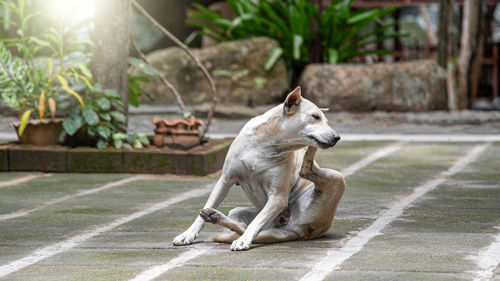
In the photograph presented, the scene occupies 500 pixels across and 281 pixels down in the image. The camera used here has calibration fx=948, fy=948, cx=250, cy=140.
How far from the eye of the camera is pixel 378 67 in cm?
1636

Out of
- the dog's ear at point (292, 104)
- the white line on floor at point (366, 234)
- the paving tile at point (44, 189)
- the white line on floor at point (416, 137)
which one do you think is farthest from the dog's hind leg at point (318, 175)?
the white line on floor at point (416, 137)

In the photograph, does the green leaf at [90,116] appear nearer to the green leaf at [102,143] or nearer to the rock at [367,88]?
the green leaf at [102,143]

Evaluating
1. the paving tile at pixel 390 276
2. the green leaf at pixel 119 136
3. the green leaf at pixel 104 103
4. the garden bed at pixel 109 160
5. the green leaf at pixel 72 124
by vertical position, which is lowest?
the garden bed at pixel 109 160

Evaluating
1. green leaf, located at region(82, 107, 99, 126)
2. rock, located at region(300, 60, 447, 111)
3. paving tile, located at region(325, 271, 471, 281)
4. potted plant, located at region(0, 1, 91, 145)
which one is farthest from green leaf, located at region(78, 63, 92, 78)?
rock, located at region(300, 60, 447, 111)

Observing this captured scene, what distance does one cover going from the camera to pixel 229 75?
54.3 feet

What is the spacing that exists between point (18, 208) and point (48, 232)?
45.9 inches

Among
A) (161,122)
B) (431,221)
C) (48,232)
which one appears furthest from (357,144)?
(48,232)

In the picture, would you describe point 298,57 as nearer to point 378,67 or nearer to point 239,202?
point 378,67

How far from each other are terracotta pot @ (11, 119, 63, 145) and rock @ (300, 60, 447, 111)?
6672 mm

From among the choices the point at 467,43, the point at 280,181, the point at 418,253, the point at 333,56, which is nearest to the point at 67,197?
the point at 280,181

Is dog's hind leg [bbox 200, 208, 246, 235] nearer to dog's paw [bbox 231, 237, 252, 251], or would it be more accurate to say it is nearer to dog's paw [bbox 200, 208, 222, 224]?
dog's paw [bbox 200, 208, 222, 224]

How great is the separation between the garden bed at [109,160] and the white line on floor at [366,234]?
2.33 m

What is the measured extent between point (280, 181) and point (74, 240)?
1.42 metres

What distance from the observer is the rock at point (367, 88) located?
16109 millimetres
